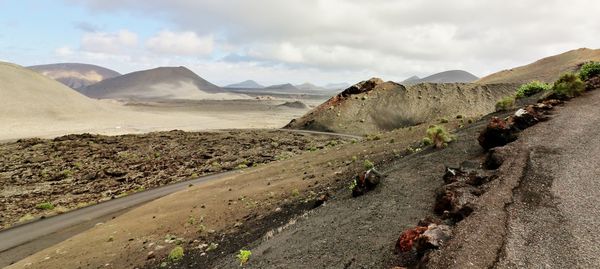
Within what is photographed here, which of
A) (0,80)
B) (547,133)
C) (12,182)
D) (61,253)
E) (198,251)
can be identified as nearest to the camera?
(547,133)

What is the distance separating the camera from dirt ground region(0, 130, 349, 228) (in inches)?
1524

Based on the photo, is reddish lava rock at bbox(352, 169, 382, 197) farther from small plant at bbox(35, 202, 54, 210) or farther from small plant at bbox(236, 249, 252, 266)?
small plant at bbox(35, 202, 54, 210)

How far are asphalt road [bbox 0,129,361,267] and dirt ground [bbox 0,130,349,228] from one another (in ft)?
6.68

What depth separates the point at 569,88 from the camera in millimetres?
19031

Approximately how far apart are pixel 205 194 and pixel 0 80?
12262 cm

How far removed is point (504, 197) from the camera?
10.7 metres

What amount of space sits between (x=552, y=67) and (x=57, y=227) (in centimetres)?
9316

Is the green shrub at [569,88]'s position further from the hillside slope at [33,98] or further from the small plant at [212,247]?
the hillside slope at [33,98]

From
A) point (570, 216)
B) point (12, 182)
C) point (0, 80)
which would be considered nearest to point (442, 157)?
point (570, 216)

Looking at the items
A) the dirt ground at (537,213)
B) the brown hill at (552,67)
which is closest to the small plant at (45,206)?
the dirt ground at (537,213)

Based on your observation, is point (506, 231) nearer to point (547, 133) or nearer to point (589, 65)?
point (547, 133)

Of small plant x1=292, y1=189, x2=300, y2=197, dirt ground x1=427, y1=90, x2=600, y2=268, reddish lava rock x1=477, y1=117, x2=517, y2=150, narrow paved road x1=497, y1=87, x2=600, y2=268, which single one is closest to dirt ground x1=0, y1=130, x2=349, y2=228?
small plant x1=292, y1=189, x2=300, y2=197

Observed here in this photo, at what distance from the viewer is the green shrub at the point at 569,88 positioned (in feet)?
61.8

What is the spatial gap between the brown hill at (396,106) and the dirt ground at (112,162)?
10.3 m
